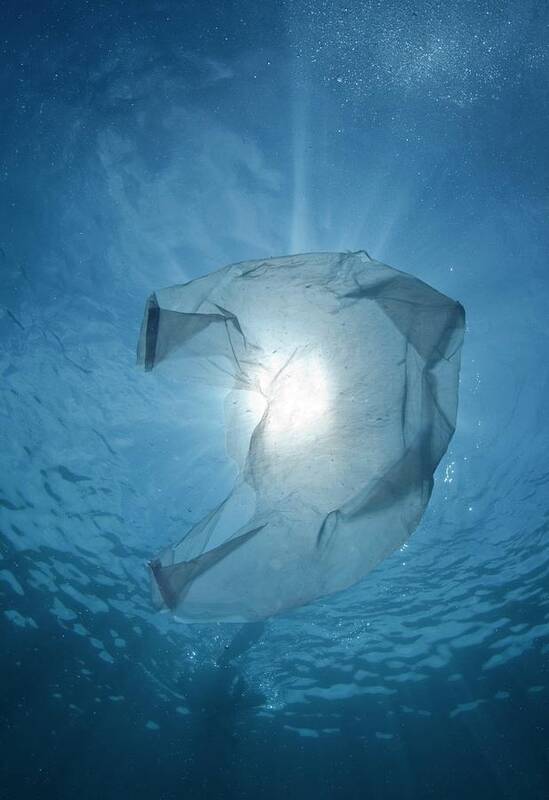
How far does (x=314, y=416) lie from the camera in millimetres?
3178

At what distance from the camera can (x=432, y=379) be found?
3.10 m

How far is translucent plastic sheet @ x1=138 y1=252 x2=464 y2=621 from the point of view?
118 inches

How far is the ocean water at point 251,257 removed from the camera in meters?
5.06

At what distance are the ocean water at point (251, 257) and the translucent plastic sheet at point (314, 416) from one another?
11.5ft

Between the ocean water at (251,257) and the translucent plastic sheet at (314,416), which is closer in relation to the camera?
the translucent plastic sheet at (314,416)

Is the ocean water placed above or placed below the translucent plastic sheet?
above

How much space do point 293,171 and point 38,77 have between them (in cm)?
360

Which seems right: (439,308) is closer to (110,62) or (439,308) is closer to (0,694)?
(110,62)

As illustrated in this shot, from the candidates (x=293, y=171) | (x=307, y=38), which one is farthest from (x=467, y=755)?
(x=307, y=38)

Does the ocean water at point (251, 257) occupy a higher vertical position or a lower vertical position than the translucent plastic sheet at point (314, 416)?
higher

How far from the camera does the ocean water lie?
16.6 feet

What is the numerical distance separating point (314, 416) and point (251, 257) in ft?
13.7

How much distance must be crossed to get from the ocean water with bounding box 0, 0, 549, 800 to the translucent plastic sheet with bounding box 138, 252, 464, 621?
3.52 meters

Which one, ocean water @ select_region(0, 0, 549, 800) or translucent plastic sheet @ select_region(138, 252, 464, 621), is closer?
translucent plastic sheet @ select_region(138, 252, 464, 621)
